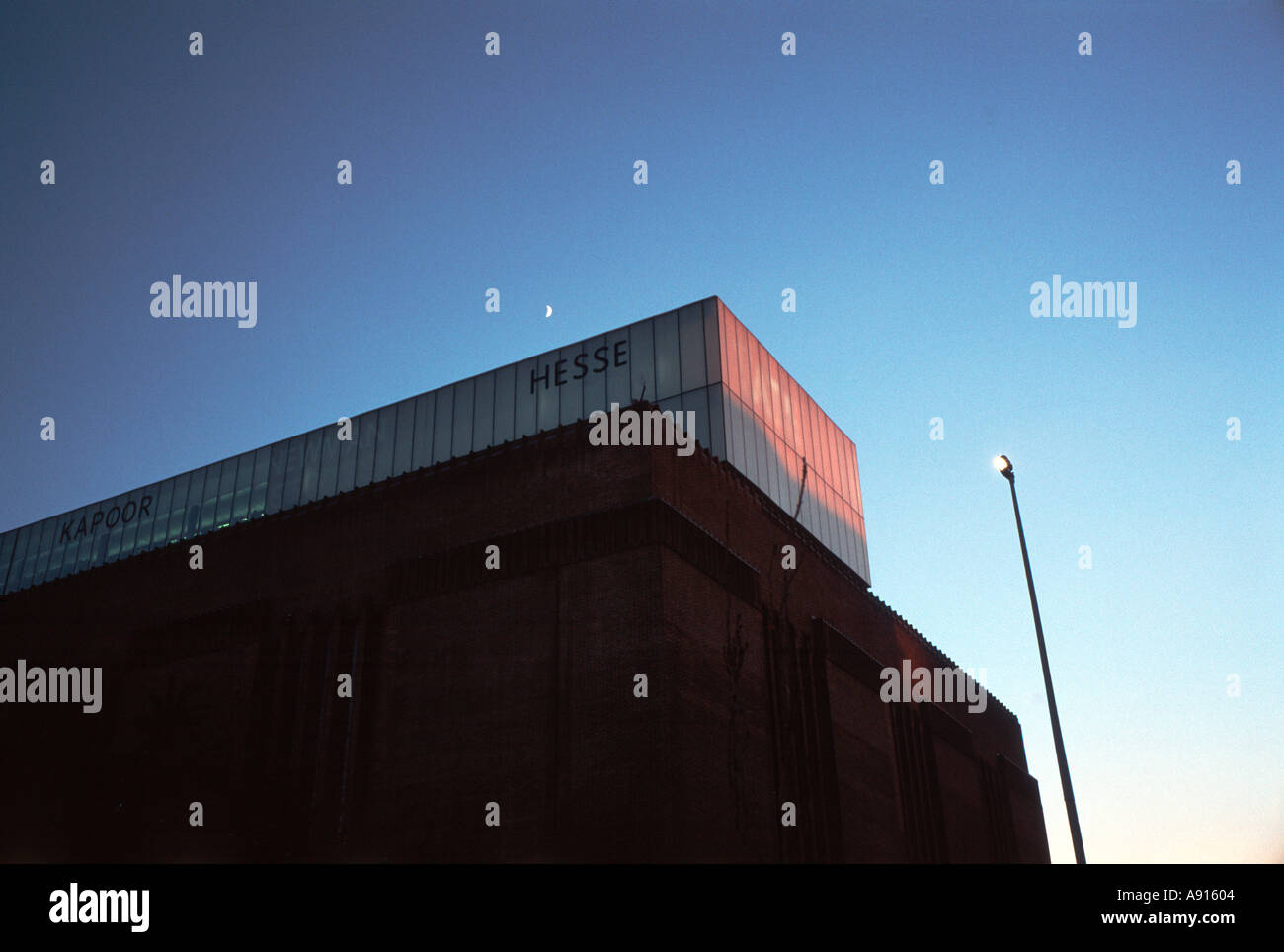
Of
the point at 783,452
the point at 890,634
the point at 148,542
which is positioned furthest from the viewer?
the point at 148,542

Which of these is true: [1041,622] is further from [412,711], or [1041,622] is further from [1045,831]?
[1045,831]

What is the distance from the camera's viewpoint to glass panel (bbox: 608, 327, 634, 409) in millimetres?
28406

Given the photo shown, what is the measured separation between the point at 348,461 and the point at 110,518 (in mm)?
14278

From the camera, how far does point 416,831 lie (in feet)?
71.9

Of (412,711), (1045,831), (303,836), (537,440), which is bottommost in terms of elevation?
(1045,831)

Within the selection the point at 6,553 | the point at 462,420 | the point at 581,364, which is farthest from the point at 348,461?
the point at 6,553

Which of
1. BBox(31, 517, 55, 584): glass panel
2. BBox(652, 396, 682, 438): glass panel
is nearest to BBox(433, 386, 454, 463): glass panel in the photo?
BBox(652, 396, 682, 438): glass panel

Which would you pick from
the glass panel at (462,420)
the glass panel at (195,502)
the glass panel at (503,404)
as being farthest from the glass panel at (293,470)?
the glass panel at (503,404)

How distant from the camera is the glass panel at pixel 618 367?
28406 mm

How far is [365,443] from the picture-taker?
107 feet

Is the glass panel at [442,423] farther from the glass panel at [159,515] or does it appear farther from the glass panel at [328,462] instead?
the glass panel at [159,515]

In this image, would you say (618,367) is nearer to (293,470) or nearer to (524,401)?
(524,401)
